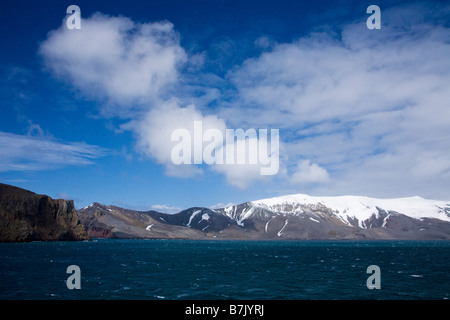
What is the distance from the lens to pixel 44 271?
70.9m

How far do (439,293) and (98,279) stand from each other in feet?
192

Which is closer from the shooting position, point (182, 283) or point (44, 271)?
point (182, 283)

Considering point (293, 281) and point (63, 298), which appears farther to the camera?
point (293, 281)
